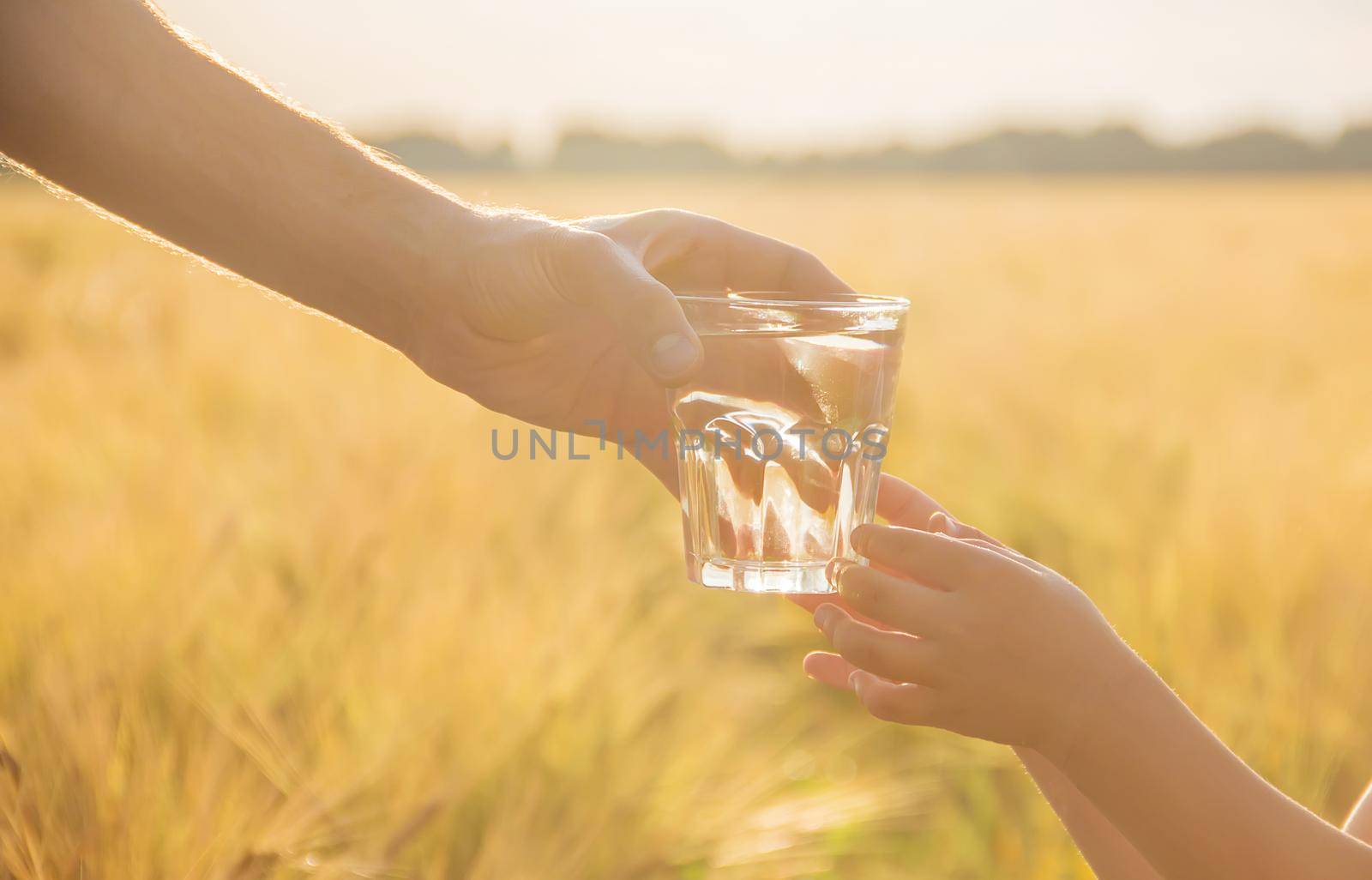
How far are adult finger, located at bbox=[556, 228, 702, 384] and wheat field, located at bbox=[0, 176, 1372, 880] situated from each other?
1.48ft

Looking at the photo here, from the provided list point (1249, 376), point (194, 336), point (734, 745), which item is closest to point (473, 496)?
point (734, 745)

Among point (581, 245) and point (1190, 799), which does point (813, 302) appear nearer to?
point (581, 245)

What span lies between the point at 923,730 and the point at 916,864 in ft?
0.89

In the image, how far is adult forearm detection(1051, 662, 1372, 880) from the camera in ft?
2.50

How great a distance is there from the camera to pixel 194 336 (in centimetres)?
304

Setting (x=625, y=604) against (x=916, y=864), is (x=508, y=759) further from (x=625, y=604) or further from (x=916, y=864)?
(x=916, y=864)

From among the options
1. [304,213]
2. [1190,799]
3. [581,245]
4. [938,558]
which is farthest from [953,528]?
[304,213]

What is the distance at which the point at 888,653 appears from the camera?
0.76 m

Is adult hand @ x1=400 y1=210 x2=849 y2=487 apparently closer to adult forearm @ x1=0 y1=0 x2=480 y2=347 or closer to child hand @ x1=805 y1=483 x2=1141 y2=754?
adult forearm @ x1=0 y1=0 x2=480 y2=347

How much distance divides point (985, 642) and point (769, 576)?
18 cm

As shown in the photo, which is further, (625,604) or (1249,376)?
(1249,376)

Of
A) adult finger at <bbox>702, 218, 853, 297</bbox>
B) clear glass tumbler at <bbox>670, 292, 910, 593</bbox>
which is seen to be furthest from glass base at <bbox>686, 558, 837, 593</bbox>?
adult finger at <bbox>702, 218, 853, 297</bbox>

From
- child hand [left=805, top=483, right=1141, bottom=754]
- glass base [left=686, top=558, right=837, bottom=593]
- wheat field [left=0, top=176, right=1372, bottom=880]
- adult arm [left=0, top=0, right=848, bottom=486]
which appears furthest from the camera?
wheat field [left=0, top=176, right=1372, bottom=880]

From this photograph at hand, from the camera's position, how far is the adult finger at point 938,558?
76 centimetres
